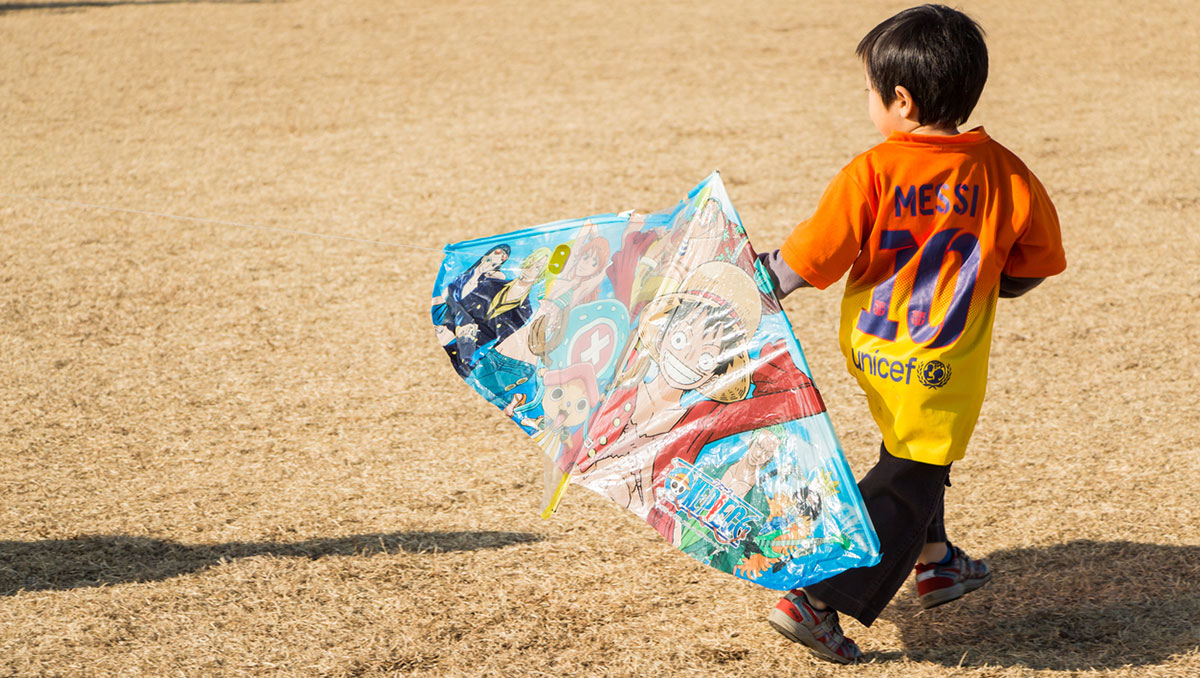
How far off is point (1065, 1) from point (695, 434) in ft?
30.5

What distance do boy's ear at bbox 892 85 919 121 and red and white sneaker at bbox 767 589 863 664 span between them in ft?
3.17

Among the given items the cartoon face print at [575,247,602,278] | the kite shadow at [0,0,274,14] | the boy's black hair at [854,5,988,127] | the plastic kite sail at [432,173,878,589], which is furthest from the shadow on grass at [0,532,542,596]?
the kite shadow at [0,0,274,14]

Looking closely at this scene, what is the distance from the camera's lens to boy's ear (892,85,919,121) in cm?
204

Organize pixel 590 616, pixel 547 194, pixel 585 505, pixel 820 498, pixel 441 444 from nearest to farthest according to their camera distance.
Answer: pixel 820 498 → pixel 590 616 → pixel 585 505 → pixel 441 444 → pixel 547 194

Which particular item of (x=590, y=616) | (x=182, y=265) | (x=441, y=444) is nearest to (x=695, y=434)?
(x=590, y=616)

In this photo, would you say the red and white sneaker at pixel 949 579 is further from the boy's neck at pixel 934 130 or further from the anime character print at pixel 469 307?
the anime character print at pixel 469 307

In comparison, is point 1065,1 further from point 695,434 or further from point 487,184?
point 695,434

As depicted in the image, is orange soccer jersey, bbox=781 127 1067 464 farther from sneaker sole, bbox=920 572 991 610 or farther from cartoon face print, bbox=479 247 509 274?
cartoon face print, bbox=479 247 509 274

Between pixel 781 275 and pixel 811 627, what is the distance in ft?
2.36

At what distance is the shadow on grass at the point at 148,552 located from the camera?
2.49m

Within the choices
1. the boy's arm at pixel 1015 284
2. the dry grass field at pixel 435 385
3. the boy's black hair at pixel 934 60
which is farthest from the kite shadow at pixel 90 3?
the boy's arm at pixel 1015 284

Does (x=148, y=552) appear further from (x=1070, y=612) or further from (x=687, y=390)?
(x=1070, y=612)

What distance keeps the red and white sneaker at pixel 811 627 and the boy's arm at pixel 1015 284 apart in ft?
2.43

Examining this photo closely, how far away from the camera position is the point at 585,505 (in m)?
2.89
